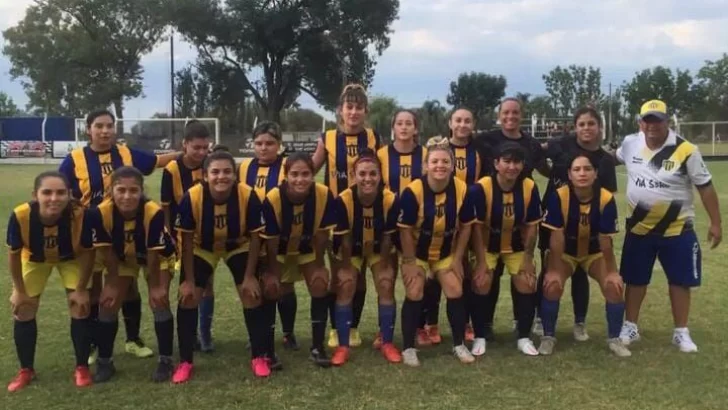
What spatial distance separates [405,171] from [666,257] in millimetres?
2091

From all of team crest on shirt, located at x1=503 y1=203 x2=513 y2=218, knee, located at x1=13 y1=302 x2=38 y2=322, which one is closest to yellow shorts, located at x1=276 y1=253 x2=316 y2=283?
team crest on shirt, located at x1=503 y1=203 x2=513 y2=218

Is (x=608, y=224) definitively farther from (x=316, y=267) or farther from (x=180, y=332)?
(x=180, y=332)

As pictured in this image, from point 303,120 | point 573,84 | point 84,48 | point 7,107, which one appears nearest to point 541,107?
point 573,84

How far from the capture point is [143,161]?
584cm

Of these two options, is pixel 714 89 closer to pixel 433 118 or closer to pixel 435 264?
pixel 433 118

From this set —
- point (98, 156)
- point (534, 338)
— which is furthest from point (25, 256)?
point (534, 338)

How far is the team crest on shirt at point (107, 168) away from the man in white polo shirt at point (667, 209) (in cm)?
389

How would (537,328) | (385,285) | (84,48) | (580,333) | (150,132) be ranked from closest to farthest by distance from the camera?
(385,285) → (580,333) → (537,328) → (150,132) → (84,48)

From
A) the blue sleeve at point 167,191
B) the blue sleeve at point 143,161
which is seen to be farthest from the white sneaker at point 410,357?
the blue sleeve at point 143,161

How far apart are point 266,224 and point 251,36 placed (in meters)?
47.5

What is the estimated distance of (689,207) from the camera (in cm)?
580

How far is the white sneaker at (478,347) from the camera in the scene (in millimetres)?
5621

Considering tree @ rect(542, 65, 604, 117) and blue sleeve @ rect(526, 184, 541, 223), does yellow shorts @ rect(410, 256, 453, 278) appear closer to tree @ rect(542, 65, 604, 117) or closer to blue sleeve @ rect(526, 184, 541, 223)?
blue sleeve @ rect(526, 184, 541, 223)

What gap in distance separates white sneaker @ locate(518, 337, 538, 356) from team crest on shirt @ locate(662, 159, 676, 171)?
1628 mm
